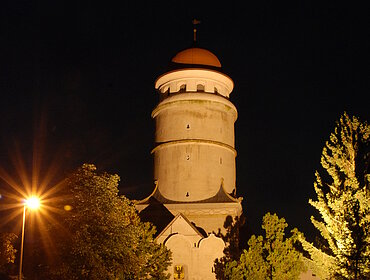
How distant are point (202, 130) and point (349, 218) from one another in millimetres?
23505

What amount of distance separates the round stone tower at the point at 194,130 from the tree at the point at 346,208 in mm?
19375

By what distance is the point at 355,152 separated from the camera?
24797 millimetres

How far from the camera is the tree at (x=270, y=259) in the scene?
32156 mm

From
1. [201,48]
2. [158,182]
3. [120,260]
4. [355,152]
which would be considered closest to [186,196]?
[158,182]

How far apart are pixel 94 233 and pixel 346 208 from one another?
1143cm

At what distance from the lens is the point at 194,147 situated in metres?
45.2

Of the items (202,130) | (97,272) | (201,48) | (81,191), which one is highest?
(201,48)

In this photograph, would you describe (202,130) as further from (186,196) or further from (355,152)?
(355,152)

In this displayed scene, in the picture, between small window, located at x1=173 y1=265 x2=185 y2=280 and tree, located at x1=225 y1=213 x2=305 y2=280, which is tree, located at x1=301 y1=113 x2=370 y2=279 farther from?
small window, located at x1=173 y1=265 x2=185 y2=280

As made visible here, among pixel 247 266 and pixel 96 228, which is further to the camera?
pixel 247 266

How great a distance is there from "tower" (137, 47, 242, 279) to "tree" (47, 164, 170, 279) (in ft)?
41.1

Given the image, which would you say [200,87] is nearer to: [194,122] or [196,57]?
Answer: [196,57]

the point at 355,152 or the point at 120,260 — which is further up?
the point at 355,152

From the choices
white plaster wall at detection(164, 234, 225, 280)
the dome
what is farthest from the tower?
white plaster wall at detection(164, 234, 225, 280)
